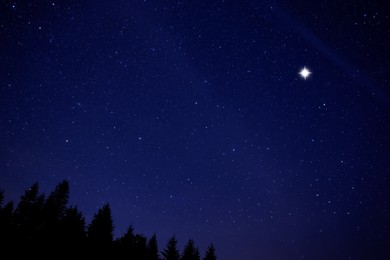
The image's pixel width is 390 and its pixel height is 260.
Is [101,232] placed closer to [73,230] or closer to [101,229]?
[101,229]

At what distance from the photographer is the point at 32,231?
23.7 meters

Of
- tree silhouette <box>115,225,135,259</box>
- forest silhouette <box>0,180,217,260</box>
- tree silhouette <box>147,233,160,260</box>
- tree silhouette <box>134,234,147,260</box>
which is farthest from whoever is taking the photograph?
tree silhouette <box>147,233,160,260</box>

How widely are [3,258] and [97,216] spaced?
716 centimetres

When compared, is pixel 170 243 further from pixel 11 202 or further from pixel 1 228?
pixel 11 202

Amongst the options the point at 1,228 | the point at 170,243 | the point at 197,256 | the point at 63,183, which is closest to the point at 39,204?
the point at 63,183

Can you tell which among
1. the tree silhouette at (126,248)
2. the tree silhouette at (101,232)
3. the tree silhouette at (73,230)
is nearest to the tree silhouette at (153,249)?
the tree silhouette at (126,248)

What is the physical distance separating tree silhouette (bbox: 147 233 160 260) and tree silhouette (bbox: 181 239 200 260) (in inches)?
126

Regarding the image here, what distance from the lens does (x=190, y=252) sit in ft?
101

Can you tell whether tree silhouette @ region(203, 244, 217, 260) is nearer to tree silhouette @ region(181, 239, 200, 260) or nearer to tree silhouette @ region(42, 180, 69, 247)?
tree silhouette @ region(181, 239, 200, 260)

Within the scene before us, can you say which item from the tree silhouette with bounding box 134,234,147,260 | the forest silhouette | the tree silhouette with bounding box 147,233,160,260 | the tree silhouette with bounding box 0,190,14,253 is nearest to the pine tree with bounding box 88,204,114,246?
the forest silhouette

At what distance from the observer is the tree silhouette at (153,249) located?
3041 centimetres

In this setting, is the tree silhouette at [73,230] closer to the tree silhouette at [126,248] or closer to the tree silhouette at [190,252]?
the tree silhouette at [126,248]

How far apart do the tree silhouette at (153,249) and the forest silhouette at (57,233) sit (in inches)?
29.1

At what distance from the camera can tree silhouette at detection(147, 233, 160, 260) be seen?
3041cm
